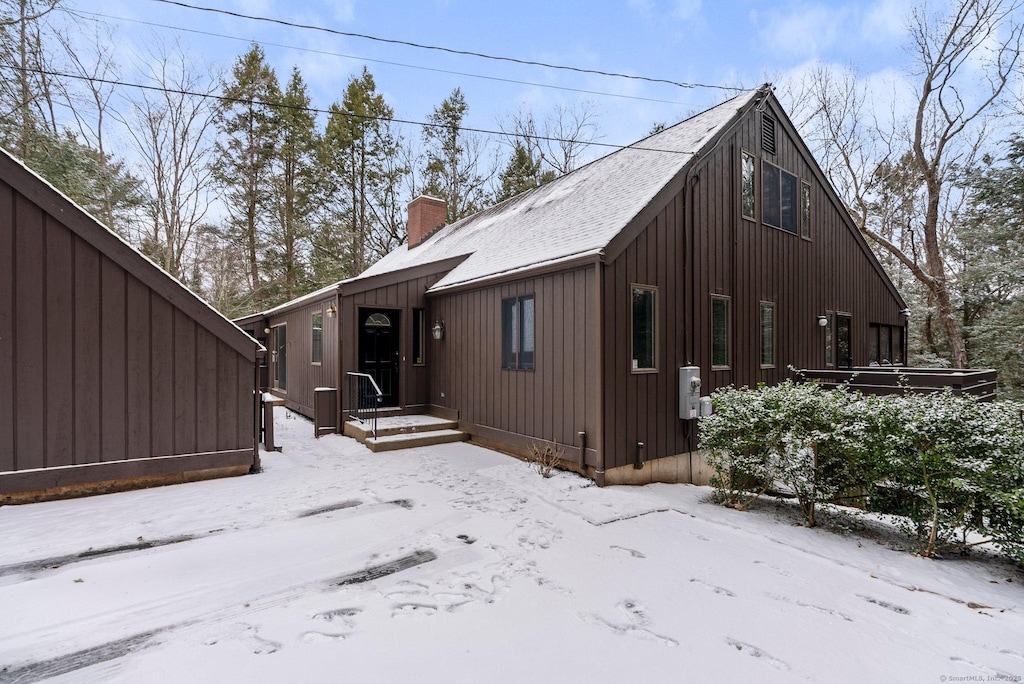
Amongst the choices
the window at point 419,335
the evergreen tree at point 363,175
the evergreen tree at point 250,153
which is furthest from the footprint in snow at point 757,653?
the evergreen tree at point 363,175

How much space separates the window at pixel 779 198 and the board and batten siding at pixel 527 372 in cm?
474

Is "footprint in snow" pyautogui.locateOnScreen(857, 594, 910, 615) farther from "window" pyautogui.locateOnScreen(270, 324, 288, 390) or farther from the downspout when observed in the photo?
"window" pyautogui.locateOnScreen(270, 324, 288, 390)

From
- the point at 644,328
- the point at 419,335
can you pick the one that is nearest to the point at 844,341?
→ the point at 644,328

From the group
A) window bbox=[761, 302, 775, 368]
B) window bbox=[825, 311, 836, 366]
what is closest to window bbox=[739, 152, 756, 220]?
window bbox=[761, 302, 775, 368]

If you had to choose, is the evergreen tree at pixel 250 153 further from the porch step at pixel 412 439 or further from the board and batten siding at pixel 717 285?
the board and batten siding at pixel 717 285

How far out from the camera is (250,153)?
57.9ft

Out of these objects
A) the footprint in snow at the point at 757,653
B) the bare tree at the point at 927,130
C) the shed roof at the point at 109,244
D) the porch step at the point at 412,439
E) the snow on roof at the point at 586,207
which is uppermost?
the bare tree at the point at 927,130

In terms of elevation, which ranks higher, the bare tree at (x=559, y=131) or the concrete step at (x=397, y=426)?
the bare tree at (x=559, y=131)

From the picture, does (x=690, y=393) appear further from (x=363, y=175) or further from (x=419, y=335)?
(x=363, y=175)

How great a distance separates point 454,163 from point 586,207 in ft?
47.4

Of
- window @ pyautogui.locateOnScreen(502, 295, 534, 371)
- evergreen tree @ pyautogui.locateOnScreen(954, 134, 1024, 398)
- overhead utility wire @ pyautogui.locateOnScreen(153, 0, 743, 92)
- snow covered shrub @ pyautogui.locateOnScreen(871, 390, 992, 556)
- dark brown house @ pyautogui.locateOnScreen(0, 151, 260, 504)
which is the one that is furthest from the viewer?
evergreen tree @ pyautogui.locateOnScreen(954, 134, 1024, 398)

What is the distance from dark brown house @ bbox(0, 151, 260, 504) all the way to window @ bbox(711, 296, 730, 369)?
6.82m

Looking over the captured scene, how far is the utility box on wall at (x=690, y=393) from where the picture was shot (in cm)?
640

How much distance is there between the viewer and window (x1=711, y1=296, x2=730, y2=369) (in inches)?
286
